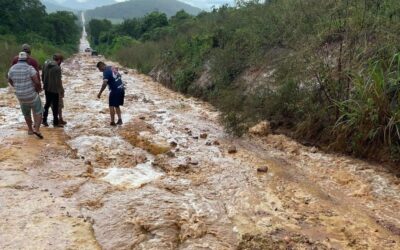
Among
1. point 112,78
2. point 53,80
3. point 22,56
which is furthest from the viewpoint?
point 112,78

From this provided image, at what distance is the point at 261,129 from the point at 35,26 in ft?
164

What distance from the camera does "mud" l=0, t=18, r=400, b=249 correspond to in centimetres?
462

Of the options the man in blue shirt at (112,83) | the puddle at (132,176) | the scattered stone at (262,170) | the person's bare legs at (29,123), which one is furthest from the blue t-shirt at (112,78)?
the scattered stone at (262,170)

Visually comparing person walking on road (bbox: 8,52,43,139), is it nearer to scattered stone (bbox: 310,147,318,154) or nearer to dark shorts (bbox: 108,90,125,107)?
dark shorts (bbox: 108,90,125,107)

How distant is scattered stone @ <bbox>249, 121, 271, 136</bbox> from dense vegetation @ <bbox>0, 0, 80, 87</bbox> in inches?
1163

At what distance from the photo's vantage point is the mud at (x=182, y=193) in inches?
182

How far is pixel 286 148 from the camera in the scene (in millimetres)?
8086

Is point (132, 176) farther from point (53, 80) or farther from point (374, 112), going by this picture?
point (374, 112)

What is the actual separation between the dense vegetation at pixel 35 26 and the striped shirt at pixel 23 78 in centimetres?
2924

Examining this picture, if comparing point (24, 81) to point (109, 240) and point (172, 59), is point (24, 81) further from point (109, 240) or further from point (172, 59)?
point (172, 59)

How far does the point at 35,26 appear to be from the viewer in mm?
52469

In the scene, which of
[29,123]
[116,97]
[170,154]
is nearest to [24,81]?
[29,123]

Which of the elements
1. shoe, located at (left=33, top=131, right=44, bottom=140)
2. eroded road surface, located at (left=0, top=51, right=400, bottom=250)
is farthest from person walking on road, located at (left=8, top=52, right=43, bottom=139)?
eroded road surface, located at (left=0, top=51, right=400, bottom=250)

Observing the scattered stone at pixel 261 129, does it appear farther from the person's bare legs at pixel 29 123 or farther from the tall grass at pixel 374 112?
the person's bare legs at pixel 29 123
